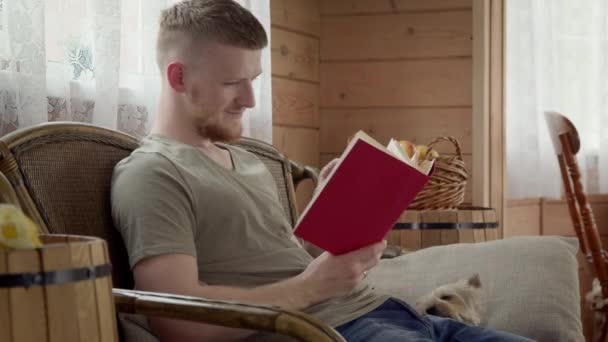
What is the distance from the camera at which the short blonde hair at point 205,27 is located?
1.52 metres

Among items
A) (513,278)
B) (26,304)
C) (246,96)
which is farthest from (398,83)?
(26,304)

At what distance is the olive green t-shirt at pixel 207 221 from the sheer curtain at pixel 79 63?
0.99 ft

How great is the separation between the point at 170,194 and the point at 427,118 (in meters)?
1.92

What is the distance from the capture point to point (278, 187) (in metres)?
1.95

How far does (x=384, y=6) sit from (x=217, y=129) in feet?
5.83

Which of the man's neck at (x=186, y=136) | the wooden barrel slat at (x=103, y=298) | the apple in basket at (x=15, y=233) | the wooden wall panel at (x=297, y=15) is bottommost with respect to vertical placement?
the wooden barrel slat at (x=103, y=298)

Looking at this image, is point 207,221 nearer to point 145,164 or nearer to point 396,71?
point 145,164

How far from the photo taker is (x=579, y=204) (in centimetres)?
297

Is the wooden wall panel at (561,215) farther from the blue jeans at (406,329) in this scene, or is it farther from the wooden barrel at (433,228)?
the blue jeans at (406,329)

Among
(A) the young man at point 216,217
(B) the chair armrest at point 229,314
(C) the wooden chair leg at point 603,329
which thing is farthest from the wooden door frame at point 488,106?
(B) the chair armrest at point 229,314

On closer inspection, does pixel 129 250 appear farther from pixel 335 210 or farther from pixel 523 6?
pixel 523 6

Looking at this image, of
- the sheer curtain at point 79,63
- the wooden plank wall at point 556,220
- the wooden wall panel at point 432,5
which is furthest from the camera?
the wooden plank wall at point 556,220

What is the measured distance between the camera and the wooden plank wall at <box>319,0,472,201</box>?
10.3 ft

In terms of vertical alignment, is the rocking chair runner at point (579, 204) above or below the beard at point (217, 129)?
below
